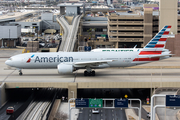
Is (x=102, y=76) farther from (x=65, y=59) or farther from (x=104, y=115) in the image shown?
(x=104, y=115)

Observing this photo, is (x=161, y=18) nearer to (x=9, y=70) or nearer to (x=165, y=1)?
(x=165, y=1)

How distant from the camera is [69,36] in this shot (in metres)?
117

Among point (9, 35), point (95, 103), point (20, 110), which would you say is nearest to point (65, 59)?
point (20, 110)

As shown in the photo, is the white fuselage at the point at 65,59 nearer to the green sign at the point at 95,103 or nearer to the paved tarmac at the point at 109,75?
the paved tarmac at the point at 109,75

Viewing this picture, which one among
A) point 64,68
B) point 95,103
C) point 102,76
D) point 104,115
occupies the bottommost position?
point 104,115

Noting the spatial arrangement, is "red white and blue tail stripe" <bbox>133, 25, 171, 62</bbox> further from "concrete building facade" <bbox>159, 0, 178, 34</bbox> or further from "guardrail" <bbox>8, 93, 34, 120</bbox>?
"concrete building facade" <bbox>159, 0, 178, 34</bbox>

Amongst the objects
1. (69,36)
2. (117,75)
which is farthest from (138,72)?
(69,36)

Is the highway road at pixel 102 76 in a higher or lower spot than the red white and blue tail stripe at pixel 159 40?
lower

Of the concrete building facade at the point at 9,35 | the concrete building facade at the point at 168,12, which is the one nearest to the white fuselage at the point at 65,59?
the concrete building facade at the point at 168,12

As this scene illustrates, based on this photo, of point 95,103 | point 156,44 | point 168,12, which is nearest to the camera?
point 95,103

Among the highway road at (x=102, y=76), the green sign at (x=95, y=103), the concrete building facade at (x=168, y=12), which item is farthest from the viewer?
the concrete building facade at (x=168, y=12)

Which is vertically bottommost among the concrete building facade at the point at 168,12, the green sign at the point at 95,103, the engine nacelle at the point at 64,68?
the green sign at the point at 95,103

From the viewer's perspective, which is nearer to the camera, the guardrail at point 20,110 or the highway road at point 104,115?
the guardrail at point 20,110

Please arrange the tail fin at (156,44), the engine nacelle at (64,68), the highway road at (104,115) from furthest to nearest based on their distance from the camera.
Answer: the tail fin at (156,44), the engine nacelle at (64,68), the highway road at (104,115)
